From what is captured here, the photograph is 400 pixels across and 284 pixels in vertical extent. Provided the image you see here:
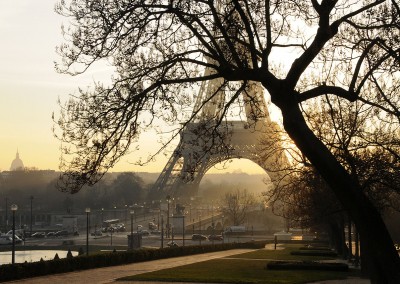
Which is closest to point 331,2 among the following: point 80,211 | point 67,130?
point 67,130

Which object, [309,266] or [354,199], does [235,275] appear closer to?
[309,266]

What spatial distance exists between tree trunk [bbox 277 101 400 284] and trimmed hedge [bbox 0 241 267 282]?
1646 centimetres

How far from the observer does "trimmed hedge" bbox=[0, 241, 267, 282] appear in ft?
91.6

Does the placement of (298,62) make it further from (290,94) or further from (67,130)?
(67,130)

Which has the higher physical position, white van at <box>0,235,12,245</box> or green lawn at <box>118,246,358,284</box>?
white van at <box>0,235,12,245</box>

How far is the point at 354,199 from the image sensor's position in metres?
13.9

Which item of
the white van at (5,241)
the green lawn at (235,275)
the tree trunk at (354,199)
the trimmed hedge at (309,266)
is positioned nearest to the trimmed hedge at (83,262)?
the green lawn at (235,275)

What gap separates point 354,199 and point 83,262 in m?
22.4

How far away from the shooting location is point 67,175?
14.7m

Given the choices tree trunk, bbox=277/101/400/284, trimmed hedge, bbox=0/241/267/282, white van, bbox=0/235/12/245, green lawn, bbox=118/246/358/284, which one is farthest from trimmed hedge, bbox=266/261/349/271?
white van, bbox=0/235/12/245

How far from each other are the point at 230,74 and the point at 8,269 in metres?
16.4

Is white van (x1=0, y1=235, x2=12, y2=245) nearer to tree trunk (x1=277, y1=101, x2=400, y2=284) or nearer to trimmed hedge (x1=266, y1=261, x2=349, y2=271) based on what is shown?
trimmed hedge (x1=266, y1=261, x2=349, y2=271)

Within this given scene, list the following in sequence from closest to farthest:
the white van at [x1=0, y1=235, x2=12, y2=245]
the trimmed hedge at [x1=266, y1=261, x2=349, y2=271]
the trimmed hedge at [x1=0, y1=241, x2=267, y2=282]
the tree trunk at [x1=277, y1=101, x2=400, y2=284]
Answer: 1. the tree trunk at [x1=277, y1=101, x2=400, y2=284]
2. the trimmed hedge at [x1=0, y1=241, x2=267, y2=282]
3. the trimmed hedge at [x1=266, y1=261, x2=349, y2=271]
4. the white van at [x1=0, y1=235, x2=12, y2=245]

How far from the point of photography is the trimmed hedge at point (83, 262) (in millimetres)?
27906
